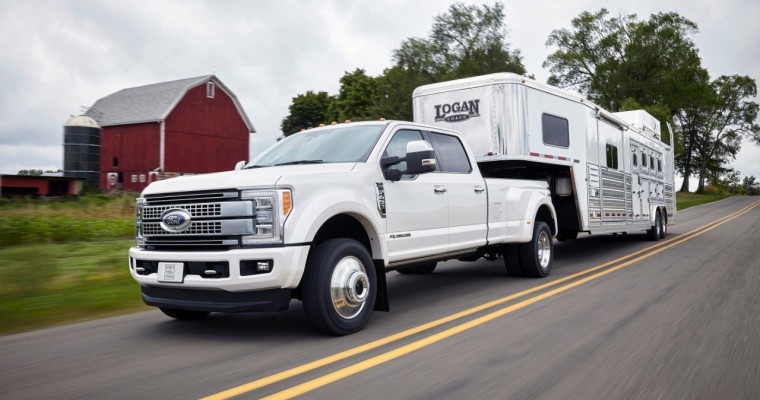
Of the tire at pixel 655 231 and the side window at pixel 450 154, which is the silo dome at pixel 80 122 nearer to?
the tire at pixel 655 231

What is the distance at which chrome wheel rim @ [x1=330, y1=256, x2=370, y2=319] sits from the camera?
525 centimetres

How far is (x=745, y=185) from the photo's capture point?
304 ft

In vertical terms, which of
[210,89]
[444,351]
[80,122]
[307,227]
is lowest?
[444,351]

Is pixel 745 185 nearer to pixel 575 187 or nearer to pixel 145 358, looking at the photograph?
pixel 575 187

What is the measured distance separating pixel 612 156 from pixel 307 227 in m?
9.37

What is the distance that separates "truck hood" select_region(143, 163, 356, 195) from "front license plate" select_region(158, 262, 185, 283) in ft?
2.11

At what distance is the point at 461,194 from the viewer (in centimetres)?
721

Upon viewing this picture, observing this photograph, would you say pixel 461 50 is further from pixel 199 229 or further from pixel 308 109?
pixel 199 229

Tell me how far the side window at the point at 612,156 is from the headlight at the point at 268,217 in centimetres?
912

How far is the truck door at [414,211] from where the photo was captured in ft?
19.9

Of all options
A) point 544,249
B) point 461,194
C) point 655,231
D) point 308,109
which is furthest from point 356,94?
point 461,194

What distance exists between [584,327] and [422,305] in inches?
75.8

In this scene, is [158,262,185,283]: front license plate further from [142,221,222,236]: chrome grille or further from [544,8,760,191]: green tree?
[544,8,760,191]: green tree

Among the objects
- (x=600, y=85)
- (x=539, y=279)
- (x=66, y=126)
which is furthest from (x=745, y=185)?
(x=539, y=279)
